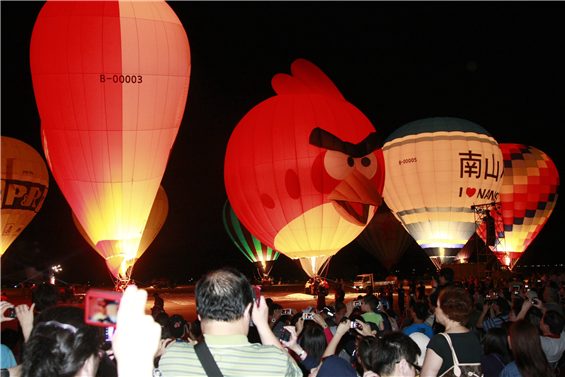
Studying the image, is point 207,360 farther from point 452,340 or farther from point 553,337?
point 553,337

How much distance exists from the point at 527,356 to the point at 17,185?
16.7m

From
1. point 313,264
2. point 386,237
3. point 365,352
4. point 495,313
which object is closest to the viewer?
point 365,352

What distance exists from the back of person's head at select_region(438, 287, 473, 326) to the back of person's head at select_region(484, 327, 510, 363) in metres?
0.72

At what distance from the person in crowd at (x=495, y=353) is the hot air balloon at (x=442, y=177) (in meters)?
13.5

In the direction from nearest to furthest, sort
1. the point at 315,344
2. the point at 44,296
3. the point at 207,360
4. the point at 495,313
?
1. the point at 207,360
2. the point at 315,344
3. the point at 44,296
4. the point at 495,313

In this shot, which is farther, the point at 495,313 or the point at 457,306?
the point at 495,313

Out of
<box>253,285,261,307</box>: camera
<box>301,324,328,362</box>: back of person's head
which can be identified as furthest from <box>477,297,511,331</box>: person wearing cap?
<box>253,285,261,307</box>: camera

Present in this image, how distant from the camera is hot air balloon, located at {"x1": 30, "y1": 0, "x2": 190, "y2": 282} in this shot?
30.1 ft

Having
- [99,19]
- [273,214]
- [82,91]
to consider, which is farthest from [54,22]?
[273,214]

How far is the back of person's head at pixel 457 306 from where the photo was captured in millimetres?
2744

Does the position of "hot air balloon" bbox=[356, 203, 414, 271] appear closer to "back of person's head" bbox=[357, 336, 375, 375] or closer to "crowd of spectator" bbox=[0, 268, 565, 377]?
"crowd of spectator" bbox=[0, 268, 565, 377]

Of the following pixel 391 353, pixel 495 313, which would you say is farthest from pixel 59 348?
pixel 495 313

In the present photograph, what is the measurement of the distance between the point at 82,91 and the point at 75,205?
2.32m

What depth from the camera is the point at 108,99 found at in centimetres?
922
